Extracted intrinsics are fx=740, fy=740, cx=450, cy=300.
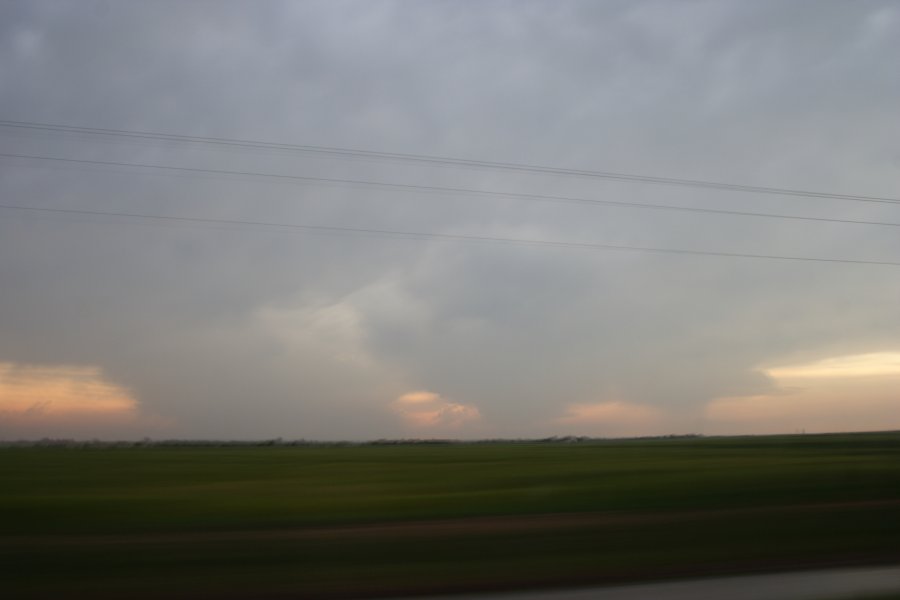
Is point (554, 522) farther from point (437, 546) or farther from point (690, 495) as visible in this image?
point (690, 495)

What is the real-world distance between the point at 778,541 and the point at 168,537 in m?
12.8

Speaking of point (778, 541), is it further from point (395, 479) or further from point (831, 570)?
point (395, 479)

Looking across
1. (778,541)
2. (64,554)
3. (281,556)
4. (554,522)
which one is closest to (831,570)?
(778,541)

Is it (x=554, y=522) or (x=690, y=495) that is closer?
(x=554, y=522)

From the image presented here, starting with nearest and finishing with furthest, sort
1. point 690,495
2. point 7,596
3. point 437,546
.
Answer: point 7,596
point 437,546
point 690,495

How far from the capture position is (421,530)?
55.6 ft

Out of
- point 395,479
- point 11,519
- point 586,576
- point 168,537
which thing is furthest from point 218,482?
point 586,576

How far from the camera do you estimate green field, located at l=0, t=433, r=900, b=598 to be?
12.2m

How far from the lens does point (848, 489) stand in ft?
75.6

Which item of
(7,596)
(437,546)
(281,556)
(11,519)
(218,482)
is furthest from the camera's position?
(218,482)

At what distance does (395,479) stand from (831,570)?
1916 cm

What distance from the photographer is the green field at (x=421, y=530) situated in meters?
12.2

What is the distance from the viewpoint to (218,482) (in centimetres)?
2834

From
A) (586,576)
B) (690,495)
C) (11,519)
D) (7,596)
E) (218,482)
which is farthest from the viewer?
(218,482)
